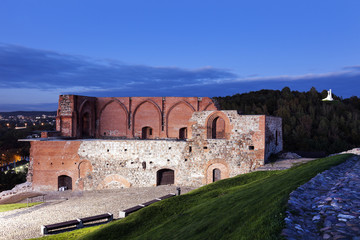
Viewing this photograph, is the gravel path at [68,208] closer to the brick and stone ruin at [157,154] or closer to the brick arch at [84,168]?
the brick and stone ruin at [157,154]

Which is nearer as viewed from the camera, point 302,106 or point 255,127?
point 255,127

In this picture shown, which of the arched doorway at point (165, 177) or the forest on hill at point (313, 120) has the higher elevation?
the forest on hill at point (313, 120)

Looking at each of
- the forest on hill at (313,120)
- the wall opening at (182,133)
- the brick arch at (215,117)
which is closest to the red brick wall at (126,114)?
the wall opening at (182,133)

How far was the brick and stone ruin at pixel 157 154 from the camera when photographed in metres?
15.2

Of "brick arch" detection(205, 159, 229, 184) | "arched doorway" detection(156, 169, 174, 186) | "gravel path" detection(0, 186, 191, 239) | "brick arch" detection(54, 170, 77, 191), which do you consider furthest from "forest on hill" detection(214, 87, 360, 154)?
"brick arch" detection(54, 170, 77, 191)

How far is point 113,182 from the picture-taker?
56.0ft

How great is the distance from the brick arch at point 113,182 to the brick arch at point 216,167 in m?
5.04

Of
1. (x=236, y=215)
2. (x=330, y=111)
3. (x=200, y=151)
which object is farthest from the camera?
(x=330, y=111)

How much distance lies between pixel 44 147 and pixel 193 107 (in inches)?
431

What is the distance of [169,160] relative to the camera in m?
16.4

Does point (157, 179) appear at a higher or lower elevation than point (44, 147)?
lower

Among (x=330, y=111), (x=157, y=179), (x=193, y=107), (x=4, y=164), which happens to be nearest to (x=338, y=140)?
(x=330, y=111)

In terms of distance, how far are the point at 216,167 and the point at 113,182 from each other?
6.59m

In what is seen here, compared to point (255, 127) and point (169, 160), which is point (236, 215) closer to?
point (255, 127)
